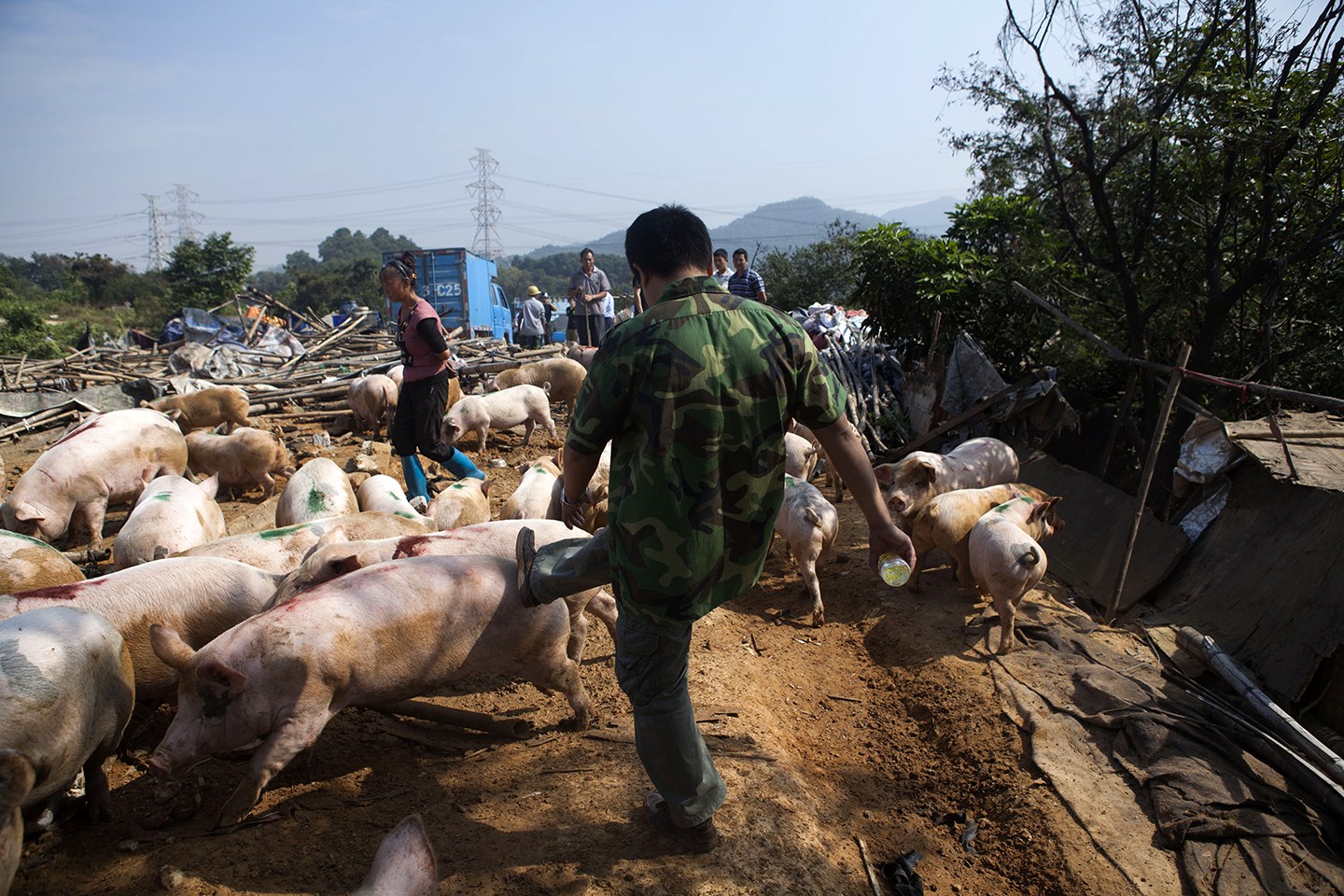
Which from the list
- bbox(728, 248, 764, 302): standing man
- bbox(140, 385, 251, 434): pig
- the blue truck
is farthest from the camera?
the blue truck

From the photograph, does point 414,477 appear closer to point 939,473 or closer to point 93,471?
point 93,471

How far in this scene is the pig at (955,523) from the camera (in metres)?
6.01

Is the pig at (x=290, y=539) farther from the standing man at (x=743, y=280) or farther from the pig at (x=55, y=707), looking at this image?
the standing man at (x=743, y=280)

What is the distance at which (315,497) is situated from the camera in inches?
229

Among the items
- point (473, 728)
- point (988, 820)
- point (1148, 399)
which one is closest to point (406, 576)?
point (473, 728)

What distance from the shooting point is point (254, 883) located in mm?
2562

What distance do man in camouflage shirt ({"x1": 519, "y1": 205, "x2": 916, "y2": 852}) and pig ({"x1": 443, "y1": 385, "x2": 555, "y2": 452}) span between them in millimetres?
7550

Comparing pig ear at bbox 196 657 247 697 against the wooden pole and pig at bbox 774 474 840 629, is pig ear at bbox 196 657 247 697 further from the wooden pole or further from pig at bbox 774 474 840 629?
the wooden pole

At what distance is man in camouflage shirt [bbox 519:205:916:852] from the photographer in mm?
2273

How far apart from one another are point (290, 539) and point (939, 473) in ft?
18.0

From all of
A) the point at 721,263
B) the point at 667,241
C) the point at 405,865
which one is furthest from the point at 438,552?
the point at 721,263

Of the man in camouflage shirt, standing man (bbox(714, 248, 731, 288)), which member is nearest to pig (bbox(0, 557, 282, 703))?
the man in camouflage shirt

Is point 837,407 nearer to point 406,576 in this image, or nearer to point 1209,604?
point 406,576

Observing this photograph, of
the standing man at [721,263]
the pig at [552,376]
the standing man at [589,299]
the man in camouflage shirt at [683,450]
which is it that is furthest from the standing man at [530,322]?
the man in camouflage shirt at [683,450]
